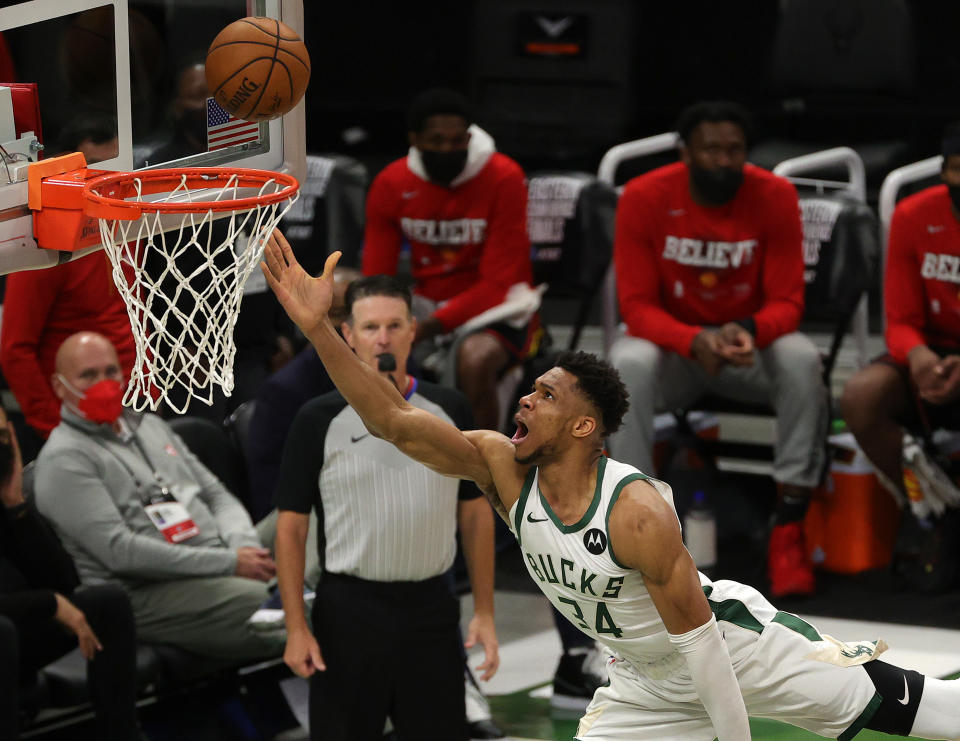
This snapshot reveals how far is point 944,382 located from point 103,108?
3.73m

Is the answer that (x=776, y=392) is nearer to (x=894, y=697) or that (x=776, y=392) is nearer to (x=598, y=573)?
(x=894, y=697)

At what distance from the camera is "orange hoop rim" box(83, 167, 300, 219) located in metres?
4.29

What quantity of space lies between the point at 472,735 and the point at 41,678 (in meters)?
1.52

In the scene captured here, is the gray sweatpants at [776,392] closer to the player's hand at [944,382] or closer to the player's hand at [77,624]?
the player's hand at [944,382]

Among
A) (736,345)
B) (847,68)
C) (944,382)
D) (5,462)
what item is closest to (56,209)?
(5,462)

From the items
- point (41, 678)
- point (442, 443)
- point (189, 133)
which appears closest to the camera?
point (442, 443)

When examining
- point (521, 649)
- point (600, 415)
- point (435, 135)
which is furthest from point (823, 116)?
point (600, 415)

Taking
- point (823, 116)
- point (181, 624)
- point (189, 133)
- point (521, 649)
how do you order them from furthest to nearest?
point (823, 116) → point (521, 649) → point (181, 624) → point (189, 133)

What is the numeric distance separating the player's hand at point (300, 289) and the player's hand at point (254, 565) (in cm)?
207

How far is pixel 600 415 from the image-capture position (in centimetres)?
442

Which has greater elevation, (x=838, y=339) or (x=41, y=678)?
(x=838, y=339)

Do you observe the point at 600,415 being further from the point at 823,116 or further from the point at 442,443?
the point at 823,116

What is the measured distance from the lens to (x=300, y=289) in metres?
4.06

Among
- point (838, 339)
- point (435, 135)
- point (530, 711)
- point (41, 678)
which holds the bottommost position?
point (530, 711)
